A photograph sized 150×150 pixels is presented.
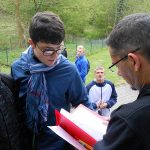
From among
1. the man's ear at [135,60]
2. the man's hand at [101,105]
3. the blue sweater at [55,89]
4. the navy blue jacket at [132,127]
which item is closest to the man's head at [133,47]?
the man's ear at [135,60]

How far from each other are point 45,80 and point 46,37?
0.34 meters

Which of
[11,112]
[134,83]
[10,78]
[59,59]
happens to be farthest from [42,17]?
[134,83]

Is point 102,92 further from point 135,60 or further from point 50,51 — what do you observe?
point 135,60

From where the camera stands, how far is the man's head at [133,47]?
160 centimetres

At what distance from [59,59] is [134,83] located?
1.17m

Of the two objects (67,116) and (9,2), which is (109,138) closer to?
(67,116)

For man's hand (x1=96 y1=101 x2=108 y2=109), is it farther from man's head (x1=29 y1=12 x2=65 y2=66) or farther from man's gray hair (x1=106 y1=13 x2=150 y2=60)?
man's gray hair (x1=106 y1=13 x2=150 y2=60)

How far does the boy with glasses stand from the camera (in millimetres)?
2648

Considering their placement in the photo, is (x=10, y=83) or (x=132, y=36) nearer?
(x=132, y=36)

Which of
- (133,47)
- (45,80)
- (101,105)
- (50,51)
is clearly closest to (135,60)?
(133,47)

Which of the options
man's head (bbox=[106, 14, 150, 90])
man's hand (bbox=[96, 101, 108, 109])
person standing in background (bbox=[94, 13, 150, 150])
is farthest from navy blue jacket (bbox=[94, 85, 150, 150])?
man's hand (bbox=[96, 101, 108, 109])

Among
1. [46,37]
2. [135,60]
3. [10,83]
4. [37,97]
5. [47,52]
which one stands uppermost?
[135,60]

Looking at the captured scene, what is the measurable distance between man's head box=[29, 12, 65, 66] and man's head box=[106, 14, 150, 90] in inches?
37.6

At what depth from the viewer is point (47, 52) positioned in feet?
8.63
